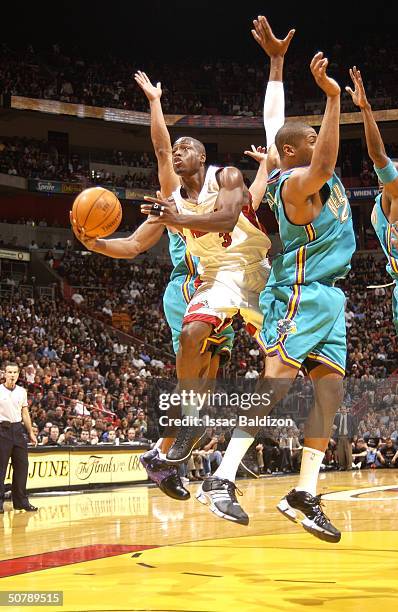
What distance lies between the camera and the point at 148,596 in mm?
5297

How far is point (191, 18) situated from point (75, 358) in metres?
20.1

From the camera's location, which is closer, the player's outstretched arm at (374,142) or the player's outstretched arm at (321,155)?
the player's outstretched arm at (321,155)

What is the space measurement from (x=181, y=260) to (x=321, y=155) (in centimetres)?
213

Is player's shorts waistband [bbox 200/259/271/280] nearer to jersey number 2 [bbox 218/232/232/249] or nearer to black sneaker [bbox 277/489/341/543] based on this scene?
jersey number 2 [bbox 218/232/232/249]

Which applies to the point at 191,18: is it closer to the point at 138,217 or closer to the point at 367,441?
the point at 138,217

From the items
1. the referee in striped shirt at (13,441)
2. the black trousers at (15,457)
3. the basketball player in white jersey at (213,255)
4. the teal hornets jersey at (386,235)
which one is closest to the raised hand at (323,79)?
the basketball player in white jersey at (213,255)

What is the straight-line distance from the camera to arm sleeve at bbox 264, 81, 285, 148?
19.8ft

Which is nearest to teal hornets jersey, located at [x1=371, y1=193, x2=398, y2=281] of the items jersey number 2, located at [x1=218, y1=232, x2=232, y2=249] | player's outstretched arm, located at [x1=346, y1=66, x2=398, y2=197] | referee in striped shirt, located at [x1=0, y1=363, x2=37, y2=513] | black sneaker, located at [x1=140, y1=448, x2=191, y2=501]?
player's outstretched arm, located at [x1=346, y1=66, x2=398, y2=197]

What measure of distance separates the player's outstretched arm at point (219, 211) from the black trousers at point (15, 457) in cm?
683

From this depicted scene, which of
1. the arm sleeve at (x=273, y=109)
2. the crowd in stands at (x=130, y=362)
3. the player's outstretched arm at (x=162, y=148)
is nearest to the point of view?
the arm sleeve at (x=273, y=109)

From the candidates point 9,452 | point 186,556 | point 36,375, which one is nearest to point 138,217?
point 36,375

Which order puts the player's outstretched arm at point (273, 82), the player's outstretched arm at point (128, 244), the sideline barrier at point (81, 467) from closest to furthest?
1. the player's outstretched arm at point (273, 82)
2. the player's outstretched arm at point (128, 244)
3. the sideline barrier at point (81, 467)

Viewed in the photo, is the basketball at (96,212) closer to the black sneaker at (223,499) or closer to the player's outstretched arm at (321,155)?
the player's outstretched arm at (321,155)

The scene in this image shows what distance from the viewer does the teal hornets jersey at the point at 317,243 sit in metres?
5.21
